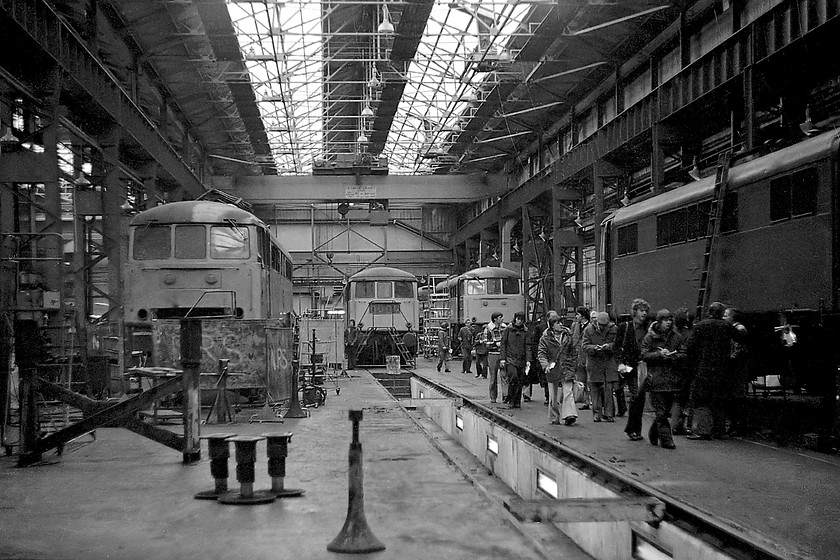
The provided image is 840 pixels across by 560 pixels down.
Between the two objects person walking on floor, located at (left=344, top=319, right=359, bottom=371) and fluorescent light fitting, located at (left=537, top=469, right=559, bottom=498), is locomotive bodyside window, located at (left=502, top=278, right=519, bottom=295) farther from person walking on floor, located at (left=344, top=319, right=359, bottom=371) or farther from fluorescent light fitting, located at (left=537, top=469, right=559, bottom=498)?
fluorescent light fitting, located at (left=537, top=469, right=559, bottom=498)

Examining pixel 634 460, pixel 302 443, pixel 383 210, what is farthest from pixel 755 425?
pixel 383 210

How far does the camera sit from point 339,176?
37.9 metres

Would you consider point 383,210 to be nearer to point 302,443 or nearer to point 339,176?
point 339,176

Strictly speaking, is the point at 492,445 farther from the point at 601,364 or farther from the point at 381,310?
the point at 381,310

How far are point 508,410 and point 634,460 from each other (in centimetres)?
628

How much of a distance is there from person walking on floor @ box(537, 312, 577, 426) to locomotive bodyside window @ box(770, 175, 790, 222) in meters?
3.57

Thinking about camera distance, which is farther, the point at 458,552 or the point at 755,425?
the point at 755,425

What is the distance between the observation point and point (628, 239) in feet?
60.6

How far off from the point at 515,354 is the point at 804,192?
624cm

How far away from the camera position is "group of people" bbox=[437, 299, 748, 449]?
1112 centimetres

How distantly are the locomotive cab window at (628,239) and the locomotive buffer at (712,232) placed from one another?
12.6 feet

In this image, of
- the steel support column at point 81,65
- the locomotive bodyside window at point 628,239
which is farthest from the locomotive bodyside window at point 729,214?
the steel support column at point 81,65

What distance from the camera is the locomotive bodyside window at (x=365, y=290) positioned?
111ft

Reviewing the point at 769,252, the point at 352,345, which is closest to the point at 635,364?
the point at 769,252
